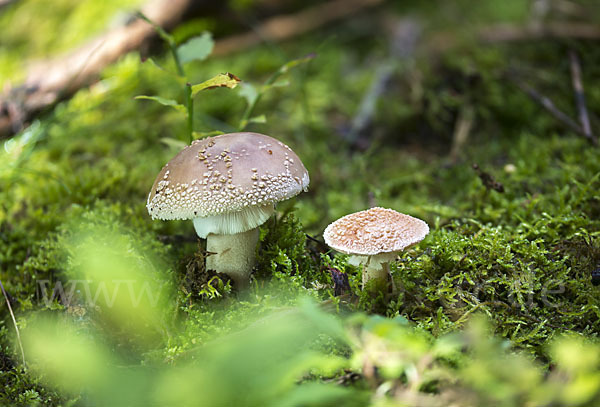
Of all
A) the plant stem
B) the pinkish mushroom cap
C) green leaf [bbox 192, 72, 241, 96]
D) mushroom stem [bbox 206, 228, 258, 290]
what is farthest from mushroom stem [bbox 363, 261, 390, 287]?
the plant stem

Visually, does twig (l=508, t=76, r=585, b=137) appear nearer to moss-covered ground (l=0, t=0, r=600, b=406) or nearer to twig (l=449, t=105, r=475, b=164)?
moss-covered ground (l=0, t=0, r=600, b=406)

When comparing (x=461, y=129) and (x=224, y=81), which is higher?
(x=224, y=81)

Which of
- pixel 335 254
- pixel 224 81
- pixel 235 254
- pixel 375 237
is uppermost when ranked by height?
pixel 224 81

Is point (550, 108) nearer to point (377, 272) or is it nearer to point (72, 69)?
point (377, 272)

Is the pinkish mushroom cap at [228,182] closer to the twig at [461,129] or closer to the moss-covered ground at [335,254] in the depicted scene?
the moss-covered ground at [335,254]

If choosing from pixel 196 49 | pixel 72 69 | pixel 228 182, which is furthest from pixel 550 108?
pixel 72 69

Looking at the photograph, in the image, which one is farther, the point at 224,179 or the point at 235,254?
the point at 235,254

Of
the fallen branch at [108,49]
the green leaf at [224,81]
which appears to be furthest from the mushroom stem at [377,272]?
the fallen branch at [108,49]
